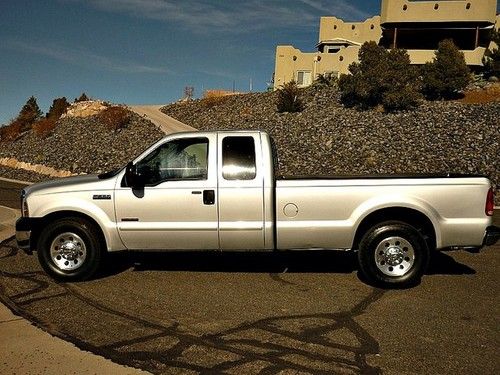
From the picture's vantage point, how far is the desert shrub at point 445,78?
28.2 meters

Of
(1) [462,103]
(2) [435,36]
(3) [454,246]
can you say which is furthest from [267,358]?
(2) [435,36]

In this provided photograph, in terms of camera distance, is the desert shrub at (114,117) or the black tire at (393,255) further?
→ the desert shrub at (114,117)

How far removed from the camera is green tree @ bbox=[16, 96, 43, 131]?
1432 inches

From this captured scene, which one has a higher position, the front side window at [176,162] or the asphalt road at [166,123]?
the asphalt road at [166,123]

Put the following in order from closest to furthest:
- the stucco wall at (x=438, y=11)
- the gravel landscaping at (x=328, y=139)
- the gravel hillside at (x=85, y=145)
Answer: the gravel landscaping at (x=328, y=139) → the gravel hillside at (x=85, y=145) → the stucco wall at (x=438, y=11)

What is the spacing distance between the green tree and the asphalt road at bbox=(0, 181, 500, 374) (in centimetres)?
3217

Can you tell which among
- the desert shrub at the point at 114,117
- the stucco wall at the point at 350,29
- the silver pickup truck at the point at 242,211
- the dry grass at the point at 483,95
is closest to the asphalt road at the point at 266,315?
the silver pickup truck at the point at 242,211

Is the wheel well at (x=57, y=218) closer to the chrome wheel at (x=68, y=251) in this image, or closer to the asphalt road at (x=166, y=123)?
the chrome wheel at (x=68, y=251)

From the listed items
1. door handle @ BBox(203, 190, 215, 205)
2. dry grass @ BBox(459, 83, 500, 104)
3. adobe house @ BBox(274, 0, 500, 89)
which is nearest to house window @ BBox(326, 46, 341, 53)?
adobe house @ BBox(274, 0, 500, 89)

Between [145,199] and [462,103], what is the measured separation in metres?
25.0

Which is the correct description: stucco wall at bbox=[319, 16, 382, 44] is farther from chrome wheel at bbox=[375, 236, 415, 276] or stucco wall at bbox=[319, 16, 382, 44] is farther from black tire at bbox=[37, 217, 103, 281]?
black tire at bbox=[37, 217, 103, 281]

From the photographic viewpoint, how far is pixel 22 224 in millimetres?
6441

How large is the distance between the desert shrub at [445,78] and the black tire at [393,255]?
81.1 ft

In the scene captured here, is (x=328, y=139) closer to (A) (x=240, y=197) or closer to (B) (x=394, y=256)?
(B) (x=394, y=256)
